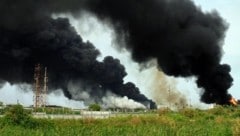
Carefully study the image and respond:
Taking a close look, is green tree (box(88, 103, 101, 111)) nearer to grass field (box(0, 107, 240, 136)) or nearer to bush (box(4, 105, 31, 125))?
grass field (box(0, 107, 240, 136))

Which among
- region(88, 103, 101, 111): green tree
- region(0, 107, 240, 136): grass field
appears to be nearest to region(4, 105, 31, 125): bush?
region(0, 107, 240, 136): grass field

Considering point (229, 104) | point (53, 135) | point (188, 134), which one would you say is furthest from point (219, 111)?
point (53, 135)

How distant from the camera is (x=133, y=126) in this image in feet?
140

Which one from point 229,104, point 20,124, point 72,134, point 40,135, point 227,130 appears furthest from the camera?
point 229,104

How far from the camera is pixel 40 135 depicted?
29250mm

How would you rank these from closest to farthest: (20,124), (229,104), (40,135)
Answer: (40,135) → (20,124) → (229,104)

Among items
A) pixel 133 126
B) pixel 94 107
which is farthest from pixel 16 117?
pixel 94 107

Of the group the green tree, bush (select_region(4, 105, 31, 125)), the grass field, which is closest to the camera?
the grass field

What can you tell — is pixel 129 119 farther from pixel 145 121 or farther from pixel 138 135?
pixel 138 135

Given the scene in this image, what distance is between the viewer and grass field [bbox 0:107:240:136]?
3288cm

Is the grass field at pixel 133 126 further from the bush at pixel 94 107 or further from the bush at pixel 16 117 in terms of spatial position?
the bush at pixel 94 107

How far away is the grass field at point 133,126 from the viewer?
3288cm

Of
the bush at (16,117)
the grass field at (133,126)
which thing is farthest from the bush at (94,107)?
the bush at (16,117)

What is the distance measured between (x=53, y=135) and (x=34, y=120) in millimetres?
17424
